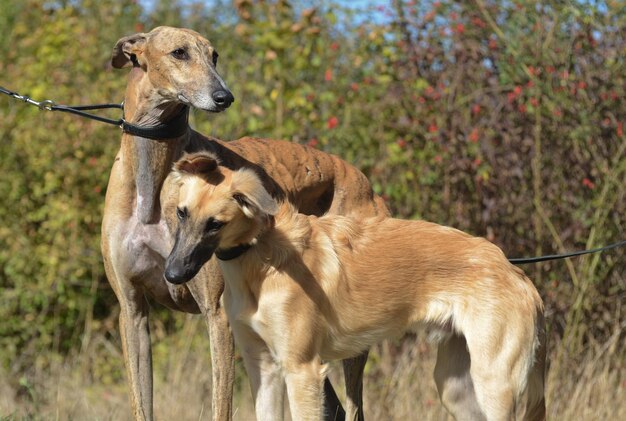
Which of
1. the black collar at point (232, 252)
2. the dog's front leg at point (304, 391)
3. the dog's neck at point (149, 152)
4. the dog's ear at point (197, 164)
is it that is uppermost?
the dog's ear at point (197, 164)

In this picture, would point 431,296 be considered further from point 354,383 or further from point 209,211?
point 354,383

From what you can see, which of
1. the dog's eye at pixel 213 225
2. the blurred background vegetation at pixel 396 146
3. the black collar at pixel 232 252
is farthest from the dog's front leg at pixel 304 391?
the blurred background vegetation at pixel 396 146

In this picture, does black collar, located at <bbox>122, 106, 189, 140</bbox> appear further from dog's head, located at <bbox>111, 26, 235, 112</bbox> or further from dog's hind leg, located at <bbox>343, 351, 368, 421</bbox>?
dog's hind leg, located at <bbox>343, 351, 368, 421</bbox>

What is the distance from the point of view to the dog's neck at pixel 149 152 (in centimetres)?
596

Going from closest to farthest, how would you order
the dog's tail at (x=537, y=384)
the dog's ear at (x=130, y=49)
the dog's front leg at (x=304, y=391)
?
1. the dog's front leg at (x=304, y=391)
2. the dog's tail at (x=537, y=384)
3. the dog's ear at (x=130, y=49)

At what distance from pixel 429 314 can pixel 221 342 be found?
1.24 meters

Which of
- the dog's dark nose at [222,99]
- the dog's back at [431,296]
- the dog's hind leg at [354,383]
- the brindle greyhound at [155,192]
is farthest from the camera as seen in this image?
the dog's hind leg at [354,383]

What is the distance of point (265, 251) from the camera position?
17.5 feet

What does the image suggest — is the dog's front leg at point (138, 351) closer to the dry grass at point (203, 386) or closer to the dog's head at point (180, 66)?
the dry grass at point (203, 386)

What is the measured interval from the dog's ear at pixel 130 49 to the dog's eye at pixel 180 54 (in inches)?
10.6

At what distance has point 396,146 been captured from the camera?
9.02 m

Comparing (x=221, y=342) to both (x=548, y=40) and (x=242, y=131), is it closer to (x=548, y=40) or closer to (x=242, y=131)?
(x=548, y=40)

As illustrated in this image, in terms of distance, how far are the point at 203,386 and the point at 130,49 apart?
4.59 m

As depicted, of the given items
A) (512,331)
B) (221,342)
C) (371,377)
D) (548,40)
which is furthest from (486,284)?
(371,377)
